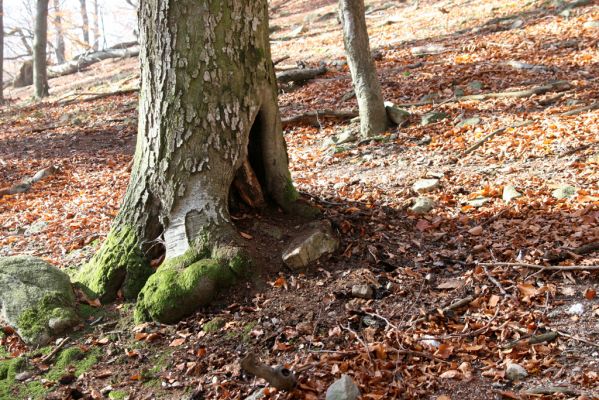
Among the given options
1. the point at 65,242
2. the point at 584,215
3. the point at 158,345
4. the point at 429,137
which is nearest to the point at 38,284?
the point at 158,345

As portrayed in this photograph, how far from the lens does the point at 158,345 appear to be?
3512mm

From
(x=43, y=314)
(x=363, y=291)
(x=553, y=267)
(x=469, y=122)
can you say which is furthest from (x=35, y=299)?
(x=469, y=122)

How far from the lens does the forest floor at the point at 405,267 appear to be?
10.1 ft

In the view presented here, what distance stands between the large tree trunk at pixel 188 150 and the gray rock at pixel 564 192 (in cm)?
271

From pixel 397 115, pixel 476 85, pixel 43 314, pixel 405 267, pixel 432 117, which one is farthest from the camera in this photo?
pixel 476 85

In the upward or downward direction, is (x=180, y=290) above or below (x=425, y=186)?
below

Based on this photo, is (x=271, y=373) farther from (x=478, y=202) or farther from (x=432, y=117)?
(x=432, y=117)

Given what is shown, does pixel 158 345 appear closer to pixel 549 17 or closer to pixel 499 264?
pixel 499 264

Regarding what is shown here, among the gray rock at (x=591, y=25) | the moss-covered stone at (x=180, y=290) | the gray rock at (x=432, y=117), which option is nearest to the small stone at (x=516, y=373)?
the moss-covered stone at (x=180, y=290)

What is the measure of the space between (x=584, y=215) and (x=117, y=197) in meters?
5.31

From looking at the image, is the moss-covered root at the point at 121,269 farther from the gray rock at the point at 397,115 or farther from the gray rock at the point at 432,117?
the gray rock at the point at 432,117

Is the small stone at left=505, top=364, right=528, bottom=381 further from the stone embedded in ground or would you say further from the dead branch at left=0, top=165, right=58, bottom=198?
the dead branch at left=0, top=165, right=58, bottom=198

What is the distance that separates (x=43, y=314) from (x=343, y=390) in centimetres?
232

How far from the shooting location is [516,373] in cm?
287
